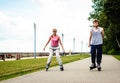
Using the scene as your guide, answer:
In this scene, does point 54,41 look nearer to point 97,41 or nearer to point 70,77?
point 97,41

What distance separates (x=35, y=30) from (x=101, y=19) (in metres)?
30.0

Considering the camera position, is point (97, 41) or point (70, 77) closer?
point (70, 77)

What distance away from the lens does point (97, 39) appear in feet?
43.5

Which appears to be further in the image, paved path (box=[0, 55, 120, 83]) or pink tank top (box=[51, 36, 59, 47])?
pink tank top (box=[51, 36, 59, 47])

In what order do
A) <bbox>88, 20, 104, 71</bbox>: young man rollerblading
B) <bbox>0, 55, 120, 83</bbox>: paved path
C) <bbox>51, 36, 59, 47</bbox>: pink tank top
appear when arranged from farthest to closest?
<bbox>51, 36, 59, 47</bbox>: pink tank top, <bbox>88, 20, 104, 71</bbox>: young man rollerblading, <bbox>0, 55, 120, 83</bbox>: paved path

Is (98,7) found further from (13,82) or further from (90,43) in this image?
(13,82)

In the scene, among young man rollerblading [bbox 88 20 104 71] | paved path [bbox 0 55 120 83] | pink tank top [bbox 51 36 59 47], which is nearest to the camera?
paved path [bbox 0 55 120 83]

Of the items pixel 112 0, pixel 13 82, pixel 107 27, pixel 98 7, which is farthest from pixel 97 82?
pixel 98 7

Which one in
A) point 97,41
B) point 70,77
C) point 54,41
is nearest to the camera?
point 70,77

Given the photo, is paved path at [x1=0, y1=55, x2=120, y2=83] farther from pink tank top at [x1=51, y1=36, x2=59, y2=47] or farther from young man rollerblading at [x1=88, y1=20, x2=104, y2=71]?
pink tank top at [x1=51, y1=36, x2=59, y2=47]

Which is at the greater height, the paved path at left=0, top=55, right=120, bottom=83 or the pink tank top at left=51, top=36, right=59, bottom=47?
the pink tank top at left=51, top=36, right=59, bottom=47

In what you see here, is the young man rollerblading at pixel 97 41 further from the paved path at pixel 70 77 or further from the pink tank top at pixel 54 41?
the pink tank top at pixel 54 41

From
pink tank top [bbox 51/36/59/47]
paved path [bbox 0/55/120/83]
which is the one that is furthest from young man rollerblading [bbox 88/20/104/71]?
pink tank top [bbox 51/36/59/47]

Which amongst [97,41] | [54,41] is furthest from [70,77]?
[54,41]
